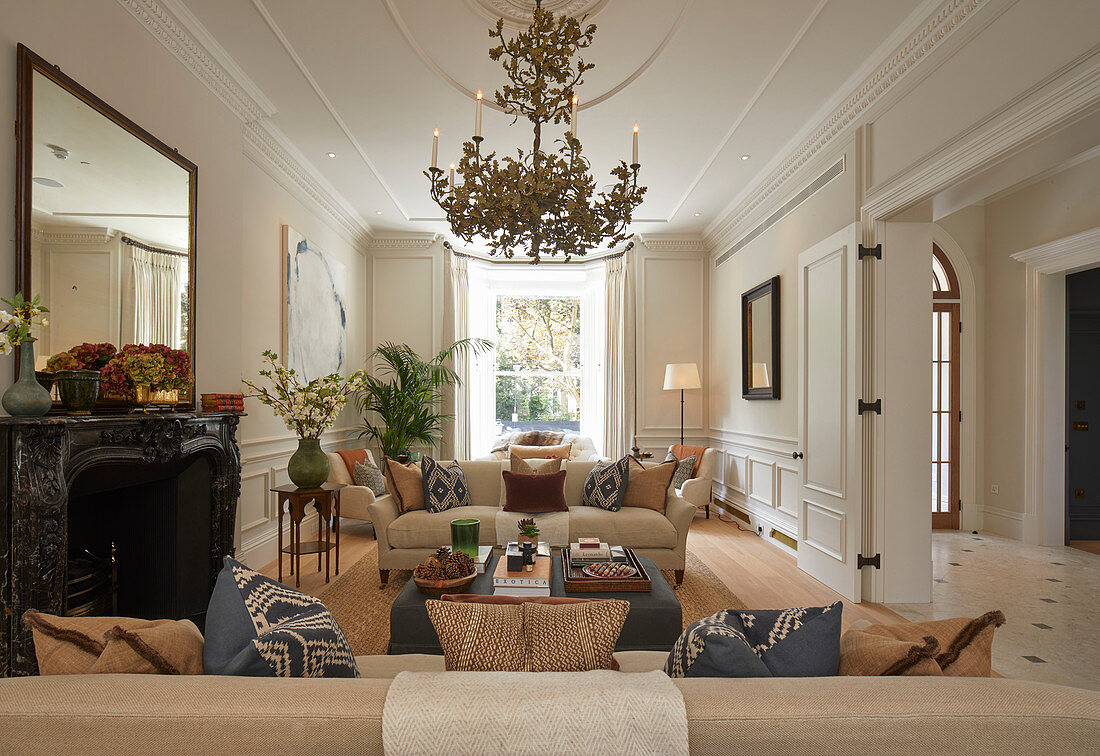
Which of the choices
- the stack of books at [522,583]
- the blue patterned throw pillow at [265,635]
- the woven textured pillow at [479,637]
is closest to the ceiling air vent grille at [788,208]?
the stack of books at [522,583]

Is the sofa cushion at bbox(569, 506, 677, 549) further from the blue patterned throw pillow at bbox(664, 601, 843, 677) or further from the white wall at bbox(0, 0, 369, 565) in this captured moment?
the blue patterned throw pillow at bbox(664, 601, 843, 677)

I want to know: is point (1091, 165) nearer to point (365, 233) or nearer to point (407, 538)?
point (407, 538)

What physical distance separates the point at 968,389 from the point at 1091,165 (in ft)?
6.74

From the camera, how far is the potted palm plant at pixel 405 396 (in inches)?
254

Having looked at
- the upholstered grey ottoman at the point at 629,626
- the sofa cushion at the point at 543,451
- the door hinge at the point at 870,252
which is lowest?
the upholstered grey ottoman at the point at 629,626

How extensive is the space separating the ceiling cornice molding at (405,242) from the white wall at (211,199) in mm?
1444

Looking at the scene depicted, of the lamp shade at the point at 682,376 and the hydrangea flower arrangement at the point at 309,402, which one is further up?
the lamp shade at the point at 682,376

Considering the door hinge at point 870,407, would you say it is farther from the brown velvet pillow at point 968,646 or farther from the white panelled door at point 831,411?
the brown velvet pillow at point 968,646

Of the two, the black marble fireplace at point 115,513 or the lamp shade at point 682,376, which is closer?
the black marble fireplace at point 115,513

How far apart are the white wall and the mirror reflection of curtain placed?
0.87 ft

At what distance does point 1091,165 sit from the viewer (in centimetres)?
481

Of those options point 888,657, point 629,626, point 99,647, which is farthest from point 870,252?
point 99,647

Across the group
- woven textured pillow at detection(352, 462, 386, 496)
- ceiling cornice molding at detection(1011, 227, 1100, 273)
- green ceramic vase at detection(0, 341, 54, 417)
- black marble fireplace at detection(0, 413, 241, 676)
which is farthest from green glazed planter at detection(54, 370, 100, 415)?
ceiling cornice molding at detection(1011, 227, 1100, 273)

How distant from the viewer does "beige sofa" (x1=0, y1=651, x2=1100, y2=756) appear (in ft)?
3.23
